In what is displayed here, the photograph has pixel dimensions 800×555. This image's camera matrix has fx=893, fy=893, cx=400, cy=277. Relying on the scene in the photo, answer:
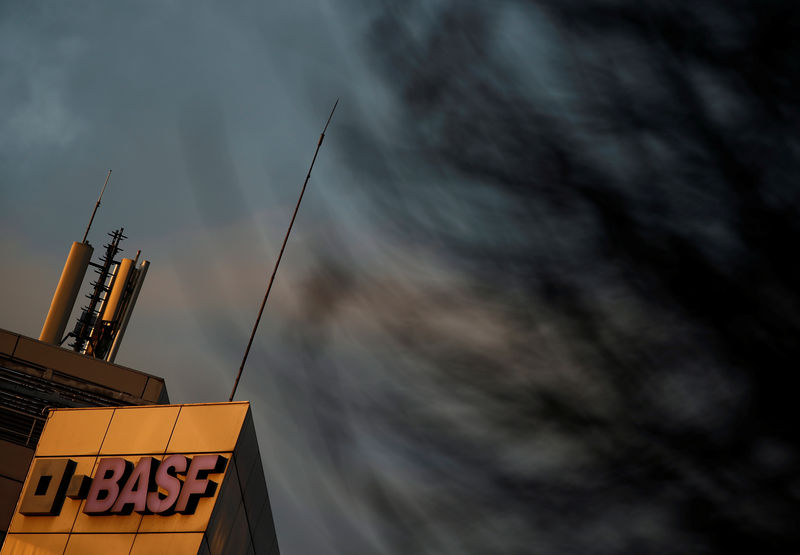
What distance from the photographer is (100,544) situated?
24.9m

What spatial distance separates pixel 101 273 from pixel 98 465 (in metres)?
43.0

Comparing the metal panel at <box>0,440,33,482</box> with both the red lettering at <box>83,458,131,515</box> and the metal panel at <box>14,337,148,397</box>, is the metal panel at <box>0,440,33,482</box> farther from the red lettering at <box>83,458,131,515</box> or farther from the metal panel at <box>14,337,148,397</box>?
the red lettering at <box>83,458,131,515</box>

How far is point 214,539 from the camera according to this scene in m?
25.0

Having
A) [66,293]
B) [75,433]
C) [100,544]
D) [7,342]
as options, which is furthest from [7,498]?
[66,293]

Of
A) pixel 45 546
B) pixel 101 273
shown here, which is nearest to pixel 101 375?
pixel 45 546

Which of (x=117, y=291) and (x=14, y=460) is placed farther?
(x=117, y=291)

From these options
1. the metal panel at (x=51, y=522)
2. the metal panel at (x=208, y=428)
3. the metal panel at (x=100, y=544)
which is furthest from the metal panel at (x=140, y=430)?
the metal panel at (x=100, y=544)

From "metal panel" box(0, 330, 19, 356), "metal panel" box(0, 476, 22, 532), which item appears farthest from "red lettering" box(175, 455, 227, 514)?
"metal panel" box(0, 330, 19, 356)

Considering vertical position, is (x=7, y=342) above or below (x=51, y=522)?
above

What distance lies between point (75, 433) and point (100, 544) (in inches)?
156

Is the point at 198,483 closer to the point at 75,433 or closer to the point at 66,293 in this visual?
the point at 75,433

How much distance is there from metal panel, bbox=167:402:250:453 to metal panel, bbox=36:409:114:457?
2679 millimetres

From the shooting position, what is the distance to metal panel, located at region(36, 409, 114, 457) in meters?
27.0

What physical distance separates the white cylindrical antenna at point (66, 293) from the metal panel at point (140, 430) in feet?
86.8
